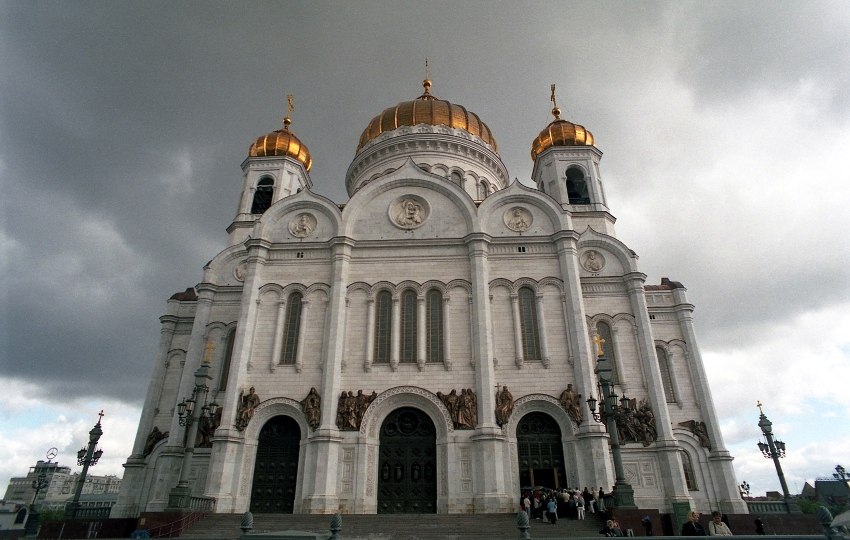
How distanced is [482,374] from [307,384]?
22.1 ft

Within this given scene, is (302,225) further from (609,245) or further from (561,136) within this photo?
(561,136)

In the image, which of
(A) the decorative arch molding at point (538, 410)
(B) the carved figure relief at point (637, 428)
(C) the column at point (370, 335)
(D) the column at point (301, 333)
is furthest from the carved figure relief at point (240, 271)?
(B) the carved figure relief at point (637, 428)

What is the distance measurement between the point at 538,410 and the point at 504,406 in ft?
4.64

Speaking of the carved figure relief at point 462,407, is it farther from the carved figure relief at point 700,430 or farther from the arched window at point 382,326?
the carved figure relief at point 700,430

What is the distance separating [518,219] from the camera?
22.6 metres

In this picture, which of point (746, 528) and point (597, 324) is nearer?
point (746, 528)

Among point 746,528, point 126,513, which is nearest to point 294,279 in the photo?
point 126,513

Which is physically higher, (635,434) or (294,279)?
(294,279)

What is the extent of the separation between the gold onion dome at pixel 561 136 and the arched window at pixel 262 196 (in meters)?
15.5

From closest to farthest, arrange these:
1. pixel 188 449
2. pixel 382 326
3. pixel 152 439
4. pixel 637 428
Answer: pixel 188 449 < pixel 637 428 < pixel 382 326 < pixel 152 439

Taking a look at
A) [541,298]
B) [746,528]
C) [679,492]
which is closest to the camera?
[746,528]

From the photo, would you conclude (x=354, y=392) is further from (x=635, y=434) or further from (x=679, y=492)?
(x=679, y=492)

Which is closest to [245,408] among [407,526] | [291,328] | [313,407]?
[313,407]

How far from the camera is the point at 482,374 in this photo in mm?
18812
